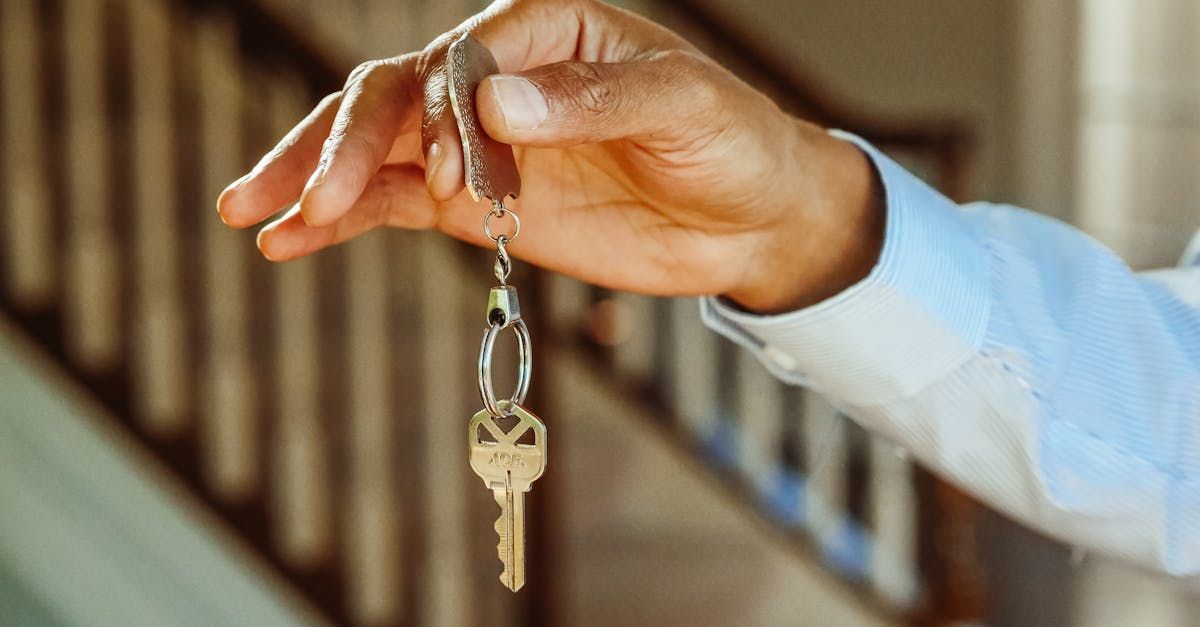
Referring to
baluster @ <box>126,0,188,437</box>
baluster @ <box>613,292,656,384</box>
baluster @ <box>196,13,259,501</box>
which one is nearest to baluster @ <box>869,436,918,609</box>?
baluster @ <box>613,292,656,384</box>

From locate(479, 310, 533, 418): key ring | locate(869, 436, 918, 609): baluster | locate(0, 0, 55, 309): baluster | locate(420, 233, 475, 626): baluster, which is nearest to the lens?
locate(479, 310, 533, 418): key ring

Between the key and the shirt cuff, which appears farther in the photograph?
the shirt cuff

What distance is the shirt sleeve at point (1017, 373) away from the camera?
114cm

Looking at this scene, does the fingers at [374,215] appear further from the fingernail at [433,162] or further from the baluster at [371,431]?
the baluster at [371,431]

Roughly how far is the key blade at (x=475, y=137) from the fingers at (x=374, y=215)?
0.22 metres

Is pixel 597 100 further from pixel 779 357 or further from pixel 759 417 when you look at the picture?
pixel 759 417

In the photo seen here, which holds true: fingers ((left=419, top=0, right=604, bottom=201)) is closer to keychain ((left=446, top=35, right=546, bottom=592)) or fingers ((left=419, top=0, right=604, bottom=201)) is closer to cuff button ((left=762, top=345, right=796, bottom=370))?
keychain ((left=446, top=35, right=546, bottom=592))

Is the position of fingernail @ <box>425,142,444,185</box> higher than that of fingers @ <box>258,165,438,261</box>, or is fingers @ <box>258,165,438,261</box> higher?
fingernail @ <box>425,142,444,185</box>

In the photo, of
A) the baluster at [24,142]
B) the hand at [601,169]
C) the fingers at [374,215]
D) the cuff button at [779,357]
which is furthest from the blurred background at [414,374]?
the fingers at [374,215]

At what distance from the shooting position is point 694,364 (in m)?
3.56

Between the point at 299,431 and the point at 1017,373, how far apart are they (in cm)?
220

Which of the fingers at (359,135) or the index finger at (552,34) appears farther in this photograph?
the index finger at (552,34)

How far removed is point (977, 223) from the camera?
1264 mm

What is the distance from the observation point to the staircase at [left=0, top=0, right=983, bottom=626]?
2.54m
